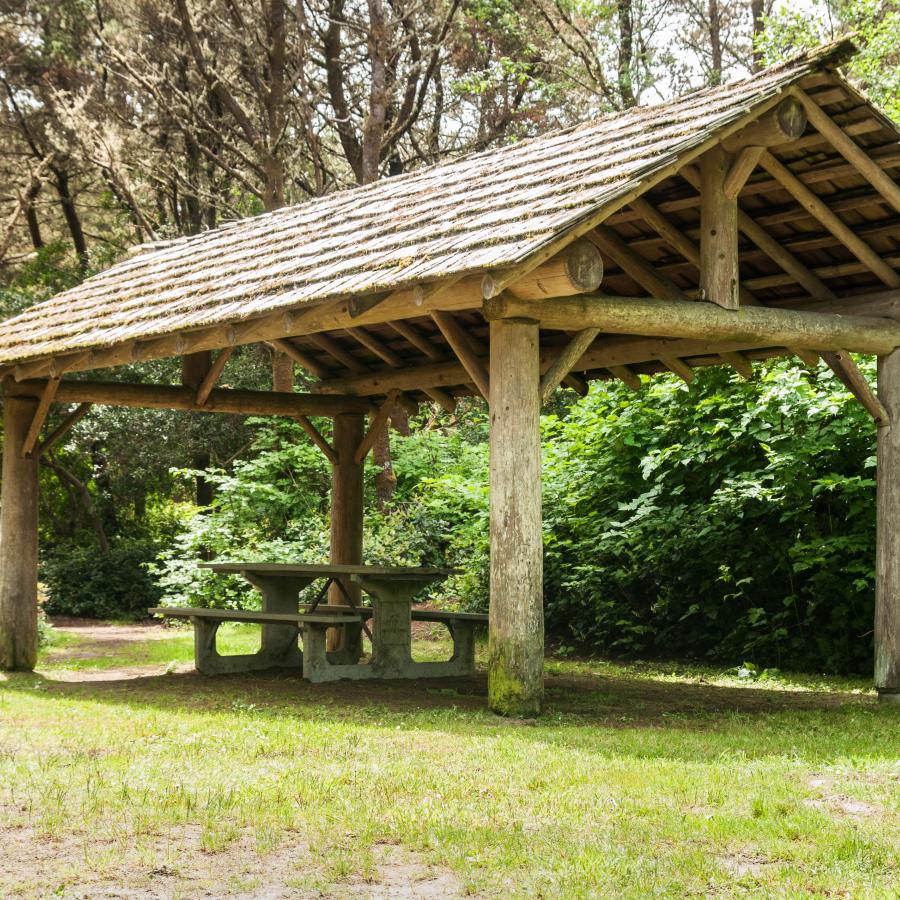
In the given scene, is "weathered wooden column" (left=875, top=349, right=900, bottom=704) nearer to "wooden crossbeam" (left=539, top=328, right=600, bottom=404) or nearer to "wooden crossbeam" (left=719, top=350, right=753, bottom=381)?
"wooden crossbeam" (left=719, top=350, right=753, bottom=381)

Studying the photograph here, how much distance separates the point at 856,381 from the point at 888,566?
1447 mm

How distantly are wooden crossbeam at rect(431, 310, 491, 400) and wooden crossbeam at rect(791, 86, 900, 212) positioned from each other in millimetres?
2704

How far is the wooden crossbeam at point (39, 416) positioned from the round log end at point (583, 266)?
5825mm

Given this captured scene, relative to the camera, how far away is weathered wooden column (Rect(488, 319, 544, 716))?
767 cm

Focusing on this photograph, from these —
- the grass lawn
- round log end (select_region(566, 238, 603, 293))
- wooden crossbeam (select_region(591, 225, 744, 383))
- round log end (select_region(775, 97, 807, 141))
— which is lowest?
the grass lawn

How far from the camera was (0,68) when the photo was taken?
25.2 meters

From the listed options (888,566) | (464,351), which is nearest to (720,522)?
(888,566)

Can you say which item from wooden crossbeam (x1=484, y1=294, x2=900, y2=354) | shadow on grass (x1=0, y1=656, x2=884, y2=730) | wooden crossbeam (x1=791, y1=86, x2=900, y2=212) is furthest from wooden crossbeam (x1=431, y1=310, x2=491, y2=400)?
wooden crossbeam (x1=791, y1=86, x2=900, y2=212)

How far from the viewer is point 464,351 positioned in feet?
26.8

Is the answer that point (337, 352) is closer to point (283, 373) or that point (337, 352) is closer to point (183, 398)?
point (183, 398)

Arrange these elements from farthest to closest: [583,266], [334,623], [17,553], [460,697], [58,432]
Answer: [58,432] < [17,553] < [334,623] < [460,697] < [583,266]

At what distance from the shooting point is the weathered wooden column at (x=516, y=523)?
302 inches

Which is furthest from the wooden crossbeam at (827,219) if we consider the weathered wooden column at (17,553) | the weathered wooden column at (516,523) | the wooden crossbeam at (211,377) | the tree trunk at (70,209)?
the tree trunk at (70,209)

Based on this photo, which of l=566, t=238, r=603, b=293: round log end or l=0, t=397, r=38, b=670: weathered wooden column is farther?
l=0, t=397, r=38, b=670: weathered wooden column
